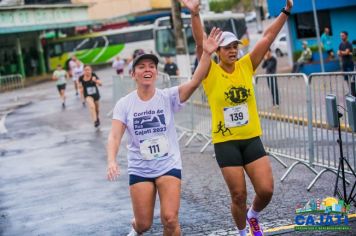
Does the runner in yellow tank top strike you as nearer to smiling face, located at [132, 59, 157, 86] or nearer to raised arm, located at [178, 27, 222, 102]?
raised arm, located at [178, 27, 222, 102]

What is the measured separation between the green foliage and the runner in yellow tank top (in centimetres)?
7728

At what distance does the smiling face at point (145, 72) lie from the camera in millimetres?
5617

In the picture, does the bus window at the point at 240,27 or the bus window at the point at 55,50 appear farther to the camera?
the bus window at the point at 55,50

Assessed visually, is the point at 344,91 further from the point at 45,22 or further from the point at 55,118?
the point at 45,22

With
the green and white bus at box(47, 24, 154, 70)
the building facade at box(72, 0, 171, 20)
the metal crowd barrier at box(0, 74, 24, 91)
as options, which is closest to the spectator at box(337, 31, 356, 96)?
the metal crowd barrier at box(0, 74, 24, 91)

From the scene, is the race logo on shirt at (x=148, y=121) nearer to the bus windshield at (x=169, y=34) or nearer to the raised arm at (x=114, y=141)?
the raised arm at (x=114, y=141)

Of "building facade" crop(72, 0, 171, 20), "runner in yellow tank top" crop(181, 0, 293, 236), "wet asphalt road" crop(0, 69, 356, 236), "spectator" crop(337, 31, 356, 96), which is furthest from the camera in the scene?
"building facade" crop(72, 0, 171, 20)

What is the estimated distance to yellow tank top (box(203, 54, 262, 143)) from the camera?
237 inches

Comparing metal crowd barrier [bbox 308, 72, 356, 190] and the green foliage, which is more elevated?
the green foliage

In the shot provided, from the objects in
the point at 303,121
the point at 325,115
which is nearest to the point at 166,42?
the point at 303,121

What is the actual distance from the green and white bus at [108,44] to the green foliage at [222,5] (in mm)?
28505

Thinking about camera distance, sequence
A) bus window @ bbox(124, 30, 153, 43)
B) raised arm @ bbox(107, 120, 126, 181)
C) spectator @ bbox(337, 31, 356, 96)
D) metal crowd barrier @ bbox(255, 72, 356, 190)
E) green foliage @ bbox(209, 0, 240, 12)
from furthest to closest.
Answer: green foliage @ bbox(209, 0, 240, 12) < bus window @ bbox(124, 30, 153, 43) < spectator @ bbox(337, 31, 356, 96) < metal crowd barrier @ bbox(255, 72, 356, 190) < raised arm @ bbox(107, 120, 126, 181)

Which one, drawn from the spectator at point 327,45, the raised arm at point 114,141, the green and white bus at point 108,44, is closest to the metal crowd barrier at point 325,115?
the raised arm at point 114,141

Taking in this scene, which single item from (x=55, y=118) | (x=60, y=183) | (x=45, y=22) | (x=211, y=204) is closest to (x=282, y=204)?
(x=211, y=204)
